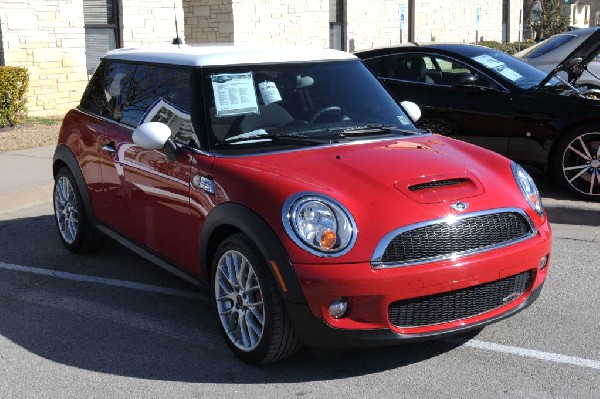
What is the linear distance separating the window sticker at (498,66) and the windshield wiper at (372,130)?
3.84 metres

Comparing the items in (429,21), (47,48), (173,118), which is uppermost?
(429,21)

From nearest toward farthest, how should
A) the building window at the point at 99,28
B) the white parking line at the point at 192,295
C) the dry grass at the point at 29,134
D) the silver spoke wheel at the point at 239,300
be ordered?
the silver spoke wheel at the point at 239,300 → the white parking line at the point at 192,295 → the dry grass at the point at 29,134 → the building window at the point at 99,28

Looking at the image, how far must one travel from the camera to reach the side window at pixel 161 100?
5008 millimetres

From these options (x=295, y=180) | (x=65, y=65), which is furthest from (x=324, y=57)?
(x=65, y=65)

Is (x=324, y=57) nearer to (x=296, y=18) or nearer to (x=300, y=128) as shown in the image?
(x=300, y=128)

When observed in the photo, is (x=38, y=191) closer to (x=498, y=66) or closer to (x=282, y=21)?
(x=498, y=66)

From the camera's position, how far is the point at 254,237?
408cm

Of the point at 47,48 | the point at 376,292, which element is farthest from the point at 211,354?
the point at 47,48

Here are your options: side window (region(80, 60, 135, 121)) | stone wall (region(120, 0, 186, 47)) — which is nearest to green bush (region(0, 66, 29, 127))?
stone wall (region(120, 0, 186, 47))

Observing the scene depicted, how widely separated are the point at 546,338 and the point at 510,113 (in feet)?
13.3

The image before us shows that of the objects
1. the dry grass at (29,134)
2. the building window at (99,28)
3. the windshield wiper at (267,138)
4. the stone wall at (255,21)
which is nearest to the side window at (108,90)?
the windshield wiper at (267,138)

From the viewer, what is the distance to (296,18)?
20.5 meters

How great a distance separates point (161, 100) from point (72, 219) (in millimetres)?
1750

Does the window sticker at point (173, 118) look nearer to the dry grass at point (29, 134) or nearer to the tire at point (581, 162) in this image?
the tire at point (581, 162)
